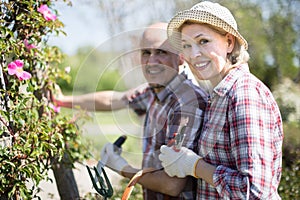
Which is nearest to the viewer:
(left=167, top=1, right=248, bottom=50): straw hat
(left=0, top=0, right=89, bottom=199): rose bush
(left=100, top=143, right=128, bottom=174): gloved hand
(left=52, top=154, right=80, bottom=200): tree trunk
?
(left=167, top=1, right=248, bottom=50): straw hat

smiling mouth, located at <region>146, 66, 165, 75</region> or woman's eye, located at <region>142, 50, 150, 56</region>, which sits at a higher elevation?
woman's eye, located at <region>142, 50, 150, 56</region>

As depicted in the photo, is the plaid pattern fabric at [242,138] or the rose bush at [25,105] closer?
the plaid pattern fabric at [242,138]

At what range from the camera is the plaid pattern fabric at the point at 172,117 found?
198 centimetres

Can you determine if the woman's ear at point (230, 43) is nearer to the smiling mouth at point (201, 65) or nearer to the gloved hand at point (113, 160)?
the smiling mouth at point (201, 65)

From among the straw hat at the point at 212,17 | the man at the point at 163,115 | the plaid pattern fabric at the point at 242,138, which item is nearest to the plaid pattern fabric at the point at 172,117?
the man at the point at 163,115

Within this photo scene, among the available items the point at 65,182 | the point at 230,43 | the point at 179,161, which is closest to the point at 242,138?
the point at 179,161

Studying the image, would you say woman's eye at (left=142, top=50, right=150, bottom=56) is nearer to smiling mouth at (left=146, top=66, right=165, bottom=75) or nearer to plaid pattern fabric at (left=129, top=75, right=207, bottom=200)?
smiling mouth at (left=146, top=66, right=165, bottom=75)

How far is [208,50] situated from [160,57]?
439mm

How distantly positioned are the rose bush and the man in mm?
326

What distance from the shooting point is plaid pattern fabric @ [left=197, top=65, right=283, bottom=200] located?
164 cm

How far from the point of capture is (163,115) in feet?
7.29

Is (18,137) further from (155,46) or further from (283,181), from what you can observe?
(283,181)

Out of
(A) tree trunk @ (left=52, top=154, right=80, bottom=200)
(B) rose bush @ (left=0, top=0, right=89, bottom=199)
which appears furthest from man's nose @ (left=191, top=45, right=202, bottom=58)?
(A) tree trunk @ (left=52, top=154, right=80, bottom=200)

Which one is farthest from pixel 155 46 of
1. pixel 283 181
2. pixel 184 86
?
pixel 283 181
